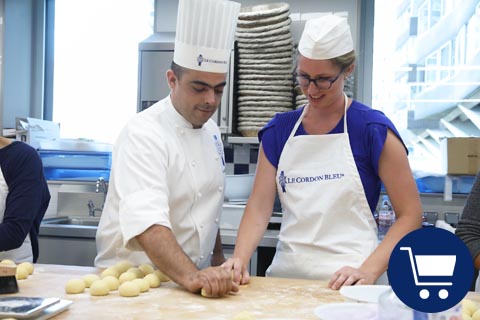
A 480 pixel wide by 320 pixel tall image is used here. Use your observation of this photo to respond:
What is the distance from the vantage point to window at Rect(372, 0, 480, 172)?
3.46 metres

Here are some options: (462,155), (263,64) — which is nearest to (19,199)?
(263,64)

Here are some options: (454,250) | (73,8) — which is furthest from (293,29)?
(454,250)

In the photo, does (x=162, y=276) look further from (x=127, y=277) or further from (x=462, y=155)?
(x=462, y=155)

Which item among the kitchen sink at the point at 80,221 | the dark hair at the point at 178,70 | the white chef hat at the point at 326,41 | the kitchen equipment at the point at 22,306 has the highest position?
the white chef hat at the point at 326,41

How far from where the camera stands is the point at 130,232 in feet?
5.07

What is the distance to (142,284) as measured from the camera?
4.73ft

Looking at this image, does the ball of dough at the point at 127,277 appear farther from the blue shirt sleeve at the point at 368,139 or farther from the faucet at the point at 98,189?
the faucet at the point at 98,189

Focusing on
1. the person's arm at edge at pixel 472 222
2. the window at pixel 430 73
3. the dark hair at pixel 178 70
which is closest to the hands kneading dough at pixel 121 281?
the dark hair at pixel 178 70

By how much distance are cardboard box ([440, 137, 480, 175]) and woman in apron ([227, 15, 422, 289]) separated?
143cm

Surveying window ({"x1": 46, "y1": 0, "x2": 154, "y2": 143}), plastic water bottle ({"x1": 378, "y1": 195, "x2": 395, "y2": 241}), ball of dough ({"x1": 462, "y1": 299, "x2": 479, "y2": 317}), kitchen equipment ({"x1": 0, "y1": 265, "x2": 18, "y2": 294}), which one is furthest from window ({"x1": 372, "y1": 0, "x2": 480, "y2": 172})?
kitchen equipment ({"x1": 0, "y1": 265, "x2": 18, "y2": 294})

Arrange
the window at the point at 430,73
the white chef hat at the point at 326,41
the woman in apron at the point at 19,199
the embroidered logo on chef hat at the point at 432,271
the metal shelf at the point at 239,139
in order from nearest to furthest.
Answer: the embroidered logo on chef hat at the point at 432,271 < the white chef hat at the point at 326,41 < the woman in apron at the point at 19,199 < the metal shelf at the point at 239,139 < the window at the point at 430,73

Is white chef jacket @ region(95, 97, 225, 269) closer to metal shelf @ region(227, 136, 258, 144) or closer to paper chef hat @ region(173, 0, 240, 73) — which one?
paper chef hat @ region(173, 0, 240, 73)

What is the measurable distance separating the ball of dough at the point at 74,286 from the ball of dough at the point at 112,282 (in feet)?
0.19

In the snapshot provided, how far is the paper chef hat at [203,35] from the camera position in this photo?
180cm
